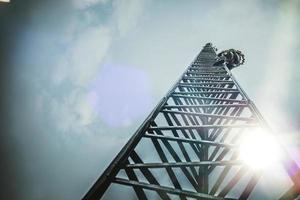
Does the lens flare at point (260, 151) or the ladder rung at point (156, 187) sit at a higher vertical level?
the lens flare at point (260, 151)

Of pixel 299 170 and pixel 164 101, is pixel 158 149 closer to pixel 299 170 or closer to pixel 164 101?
pixel 164 101

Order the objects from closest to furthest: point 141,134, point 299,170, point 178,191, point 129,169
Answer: point 299,170 < point 178,191 < point 129,169 < point 141,134

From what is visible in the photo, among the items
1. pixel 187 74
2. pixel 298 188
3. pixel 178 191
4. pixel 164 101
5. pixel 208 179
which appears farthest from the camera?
pixel 187 74

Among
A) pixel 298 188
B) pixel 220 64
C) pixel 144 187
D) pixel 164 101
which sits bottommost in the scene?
pixel 144 187

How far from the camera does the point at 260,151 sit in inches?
177

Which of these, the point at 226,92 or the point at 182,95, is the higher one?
the point at 226,92

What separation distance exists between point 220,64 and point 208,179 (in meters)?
5.68

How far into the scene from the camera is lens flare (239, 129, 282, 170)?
4.29 metres

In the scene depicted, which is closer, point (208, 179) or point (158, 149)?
point (158, 149)

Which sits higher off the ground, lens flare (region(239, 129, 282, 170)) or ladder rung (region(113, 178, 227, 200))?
lens flare (region(239, 129, 282, 170))

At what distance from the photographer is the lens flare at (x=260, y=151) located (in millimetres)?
4289

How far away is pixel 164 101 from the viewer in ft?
23.2

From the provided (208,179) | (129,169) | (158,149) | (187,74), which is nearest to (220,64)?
(187,74)

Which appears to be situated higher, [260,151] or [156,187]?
[260,151]
